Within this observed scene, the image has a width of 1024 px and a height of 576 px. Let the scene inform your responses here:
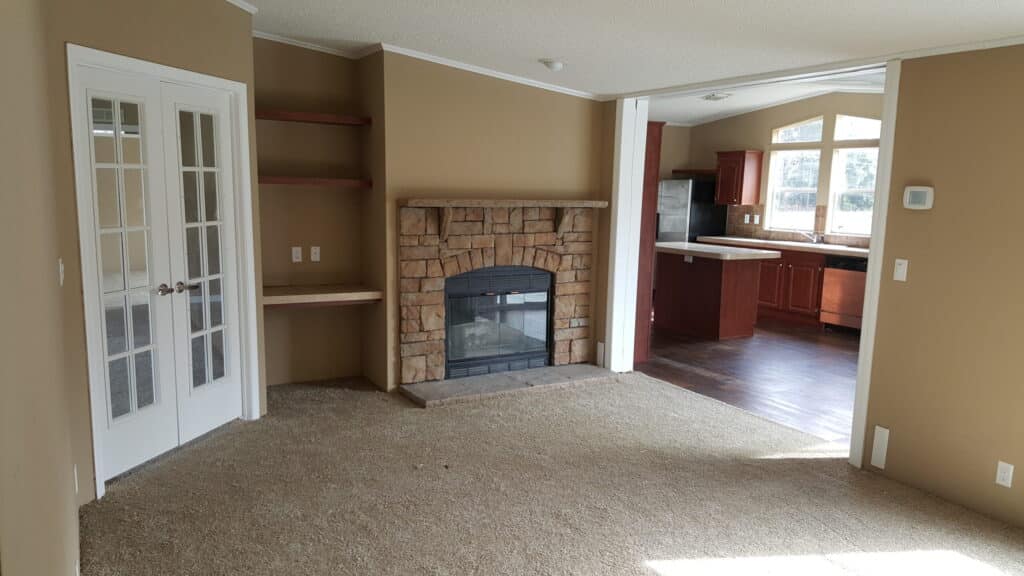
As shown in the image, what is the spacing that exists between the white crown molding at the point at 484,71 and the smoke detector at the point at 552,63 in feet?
1.81

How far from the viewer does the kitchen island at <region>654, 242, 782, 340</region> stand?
684cm

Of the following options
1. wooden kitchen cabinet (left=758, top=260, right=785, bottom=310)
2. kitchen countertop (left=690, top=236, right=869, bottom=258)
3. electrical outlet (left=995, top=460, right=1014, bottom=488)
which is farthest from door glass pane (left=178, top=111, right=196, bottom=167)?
wooden kitchen cabinet (left=758, top=260, right=785, bottom=310)

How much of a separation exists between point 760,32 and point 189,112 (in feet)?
9.74

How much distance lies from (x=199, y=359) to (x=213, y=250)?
63 centimetres

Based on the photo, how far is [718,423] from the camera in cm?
441

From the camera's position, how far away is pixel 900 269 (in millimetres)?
3518

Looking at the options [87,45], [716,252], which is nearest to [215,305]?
[87,45]

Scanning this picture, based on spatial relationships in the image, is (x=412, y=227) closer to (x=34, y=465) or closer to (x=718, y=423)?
(x=718, y=423)

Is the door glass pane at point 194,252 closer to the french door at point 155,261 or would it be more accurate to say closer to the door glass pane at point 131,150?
the french door at point 155,261

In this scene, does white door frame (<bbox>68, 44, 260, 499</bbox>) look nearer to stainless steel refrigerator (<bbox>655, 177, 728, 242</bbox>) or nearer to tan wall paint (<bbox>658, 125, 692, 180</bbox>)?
stainless steel refrigerator (<bbox>655, 177, 728, 242</bbox>)

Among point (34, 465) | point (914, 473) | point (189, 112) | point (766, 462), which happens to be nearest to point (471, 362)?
point (766, 462)

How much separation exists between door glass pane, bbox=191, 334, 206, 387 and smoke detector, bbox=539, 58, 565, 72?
269cm

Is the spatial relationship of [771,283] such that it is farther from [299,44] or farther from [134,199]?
[134,199]

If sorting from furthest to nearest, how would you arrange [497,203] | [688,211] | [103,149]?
[688,211] → [497,203] → [103,149]
